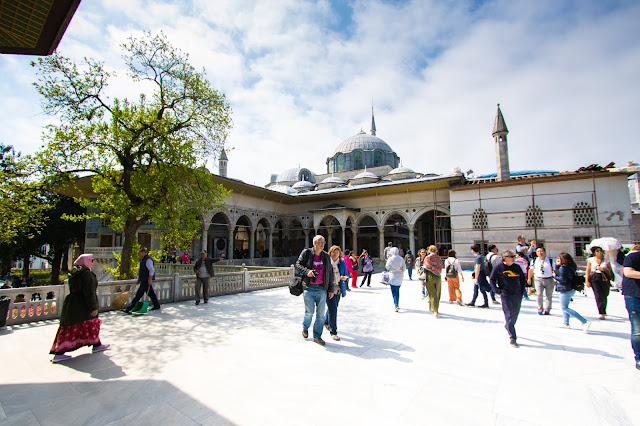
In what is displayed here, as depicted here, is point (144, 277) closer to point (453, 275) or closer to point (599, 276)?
point (453, 275)

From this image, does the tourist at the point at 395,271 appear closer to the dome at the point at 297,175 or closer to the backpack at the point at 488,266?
the backpack at the point at 488,266

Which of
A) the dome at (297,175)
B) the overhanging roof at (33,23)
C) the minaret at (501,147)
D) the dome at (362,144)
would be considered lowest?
the overhanging roof at (33,23)

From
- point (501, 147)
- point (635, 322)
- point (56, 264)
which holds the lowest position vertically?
point (56, 264)

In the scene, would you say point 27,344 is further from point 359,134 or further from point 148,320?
point 359,134

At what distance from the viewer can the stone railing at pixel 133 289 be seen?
5.30 metres

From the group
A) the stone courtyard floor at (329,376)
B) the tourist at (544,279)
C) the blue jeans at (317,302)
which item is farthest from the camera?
the tourist at (544,279)

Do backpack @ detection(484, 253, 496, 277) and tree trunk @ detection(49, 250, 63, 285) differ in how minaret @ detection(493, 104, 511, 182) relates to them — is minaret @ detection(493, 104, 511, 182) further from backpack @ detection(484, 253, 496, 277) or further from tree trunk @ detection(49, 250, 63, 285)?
tree trunk @ detection(49, 250, 63, 285)

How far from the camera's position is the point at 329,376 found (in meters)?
3.07

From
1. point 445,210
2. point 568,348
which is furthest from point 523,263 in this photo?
point 445,210

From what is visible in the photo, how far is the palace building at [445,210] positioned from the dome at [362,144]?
2511 millimetres

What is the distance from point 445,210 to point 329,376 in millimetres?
17533

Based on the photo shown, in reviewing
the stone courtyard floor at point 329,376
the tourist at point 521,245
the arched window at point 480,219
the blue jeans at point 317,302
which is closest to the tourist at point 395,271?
the stone courtyard floor at point 329,376

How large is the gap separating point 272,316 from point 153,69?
7.07m

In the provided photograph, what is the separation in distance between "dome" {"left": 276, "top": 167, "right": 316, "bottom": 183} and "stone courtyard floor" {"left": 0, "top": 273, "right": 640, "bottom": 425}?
91.8ft
